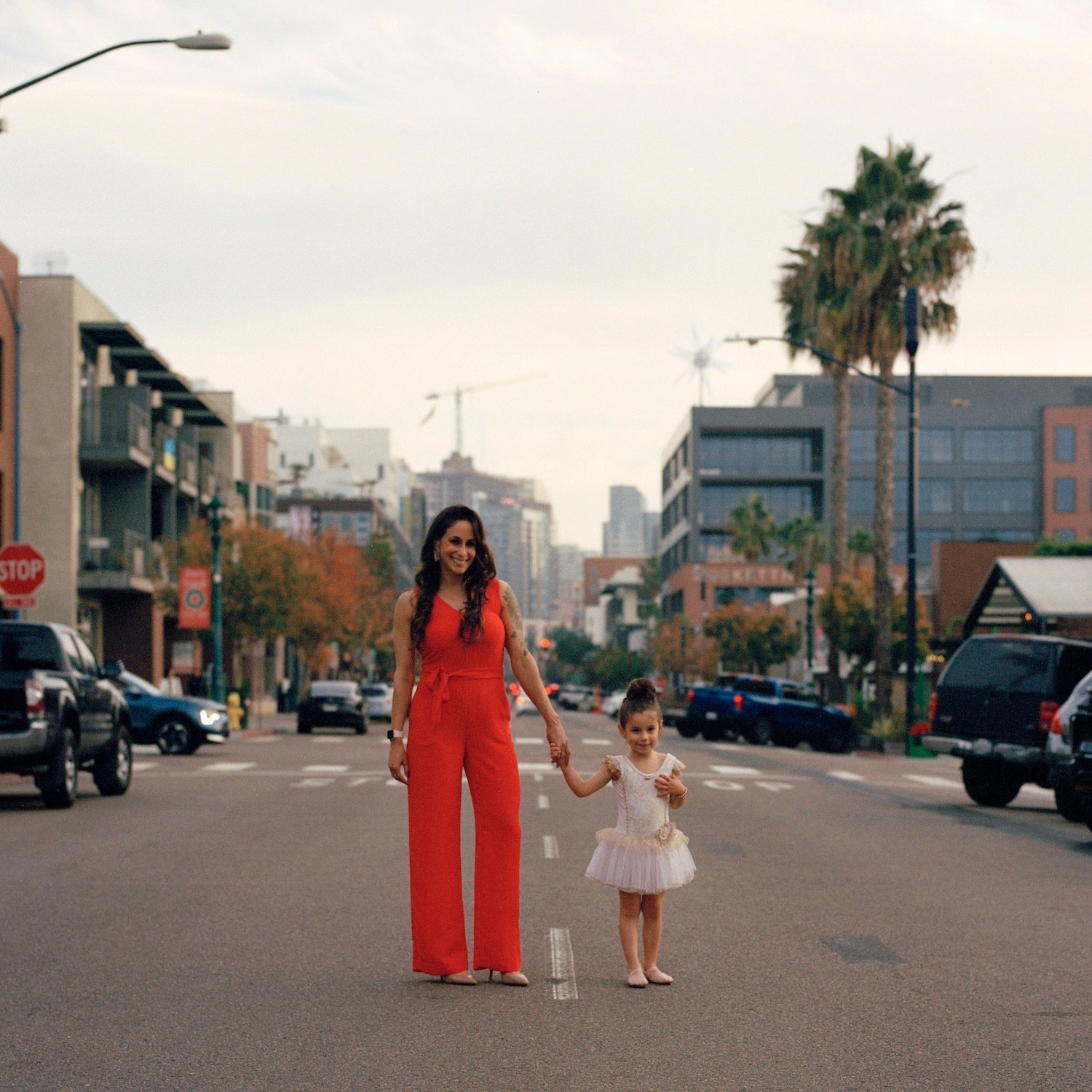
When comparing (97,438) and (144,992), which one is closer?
(144,992)

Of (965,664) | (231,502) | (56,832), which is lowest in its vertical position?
(56,832)

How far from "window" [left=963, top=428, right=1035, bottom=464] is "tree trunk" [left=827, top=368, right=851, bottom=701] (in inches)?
2634

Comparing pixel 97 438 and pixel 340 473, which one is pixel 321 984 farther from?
pixel 340 473

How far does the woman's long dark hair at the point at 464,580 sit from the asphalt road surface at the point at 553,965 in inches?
62.0

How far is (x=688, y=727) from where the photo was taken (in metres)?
46.4

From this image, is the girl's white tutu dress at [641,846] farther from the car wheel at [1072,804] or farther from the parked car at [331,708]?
the parked car at [331,708]

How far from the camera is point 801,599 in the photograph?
84.6 meters

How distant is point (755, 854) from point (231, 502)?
193 ft

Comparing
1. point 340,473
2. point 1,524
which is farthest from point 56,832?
point 340,473

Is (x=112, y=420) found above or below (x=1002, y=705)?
above

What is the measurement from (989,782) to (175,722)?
15801mm

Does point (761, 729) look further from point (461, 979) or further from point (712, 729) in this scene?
point (461, 979)

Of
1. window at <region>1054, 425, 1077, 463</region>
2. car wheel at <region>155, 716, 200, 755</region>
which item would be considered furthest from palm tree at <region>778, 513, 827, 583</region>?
car wheel at <region>155, 716, 200, 755</region>

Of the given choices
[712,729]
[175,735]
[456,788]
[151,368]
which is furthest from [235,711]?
[456,788]
